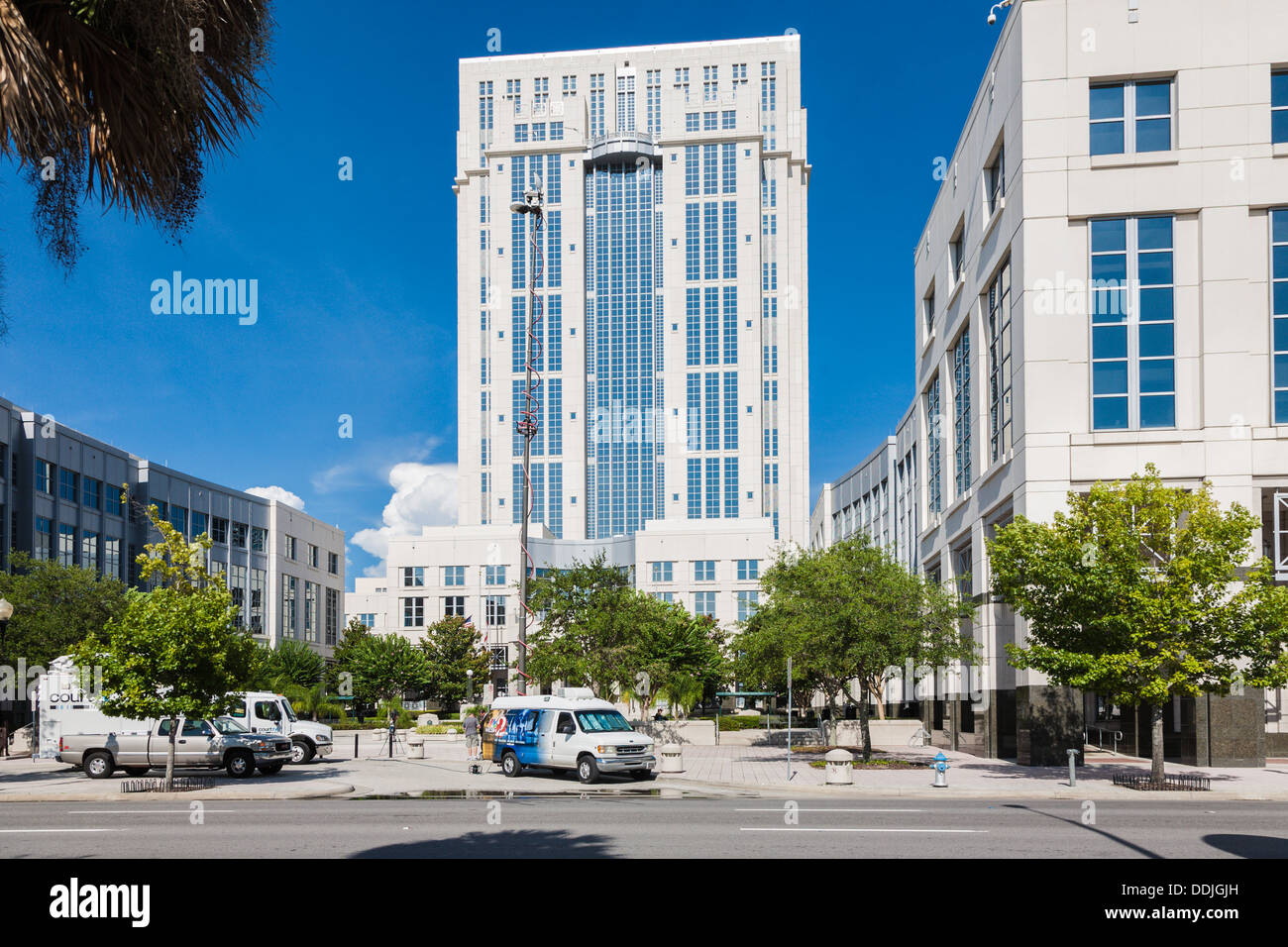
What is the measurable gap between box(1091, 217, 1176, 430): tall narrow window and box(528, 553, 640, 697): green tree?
19.4 m

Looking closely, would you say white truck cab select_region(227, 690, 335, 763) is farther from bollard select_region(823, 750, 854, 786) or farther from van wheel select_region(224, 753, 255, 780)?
bollard select_region(823, 750, 854, 786)

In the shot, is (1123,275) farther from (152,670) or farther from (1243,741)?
(152,670)

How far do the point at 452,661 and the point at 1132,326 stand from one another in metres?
52.5

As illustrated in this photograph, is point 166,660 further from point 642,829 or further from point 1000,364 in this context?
point 1000,364

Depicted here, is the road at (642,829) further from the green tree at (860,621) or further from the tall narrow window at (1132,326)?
the tall narrow window at (1132,326)

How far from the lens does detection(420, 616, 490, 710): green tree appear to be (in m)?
70.6

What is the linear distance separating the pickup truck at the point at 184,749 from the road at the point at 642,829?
15.9 feet

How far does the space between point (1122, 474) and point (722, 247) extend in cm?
9879

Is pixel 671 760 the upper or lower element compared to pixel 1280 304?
lower

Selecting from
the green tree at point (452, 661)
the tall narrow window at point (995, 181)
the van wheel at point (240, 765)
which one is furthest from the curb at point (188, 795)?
the green tree at point (452, 661)

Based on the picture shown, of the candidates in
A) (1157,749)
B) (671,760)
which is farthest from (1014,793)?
(671,760)

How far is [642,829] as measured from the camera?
1608 cm
